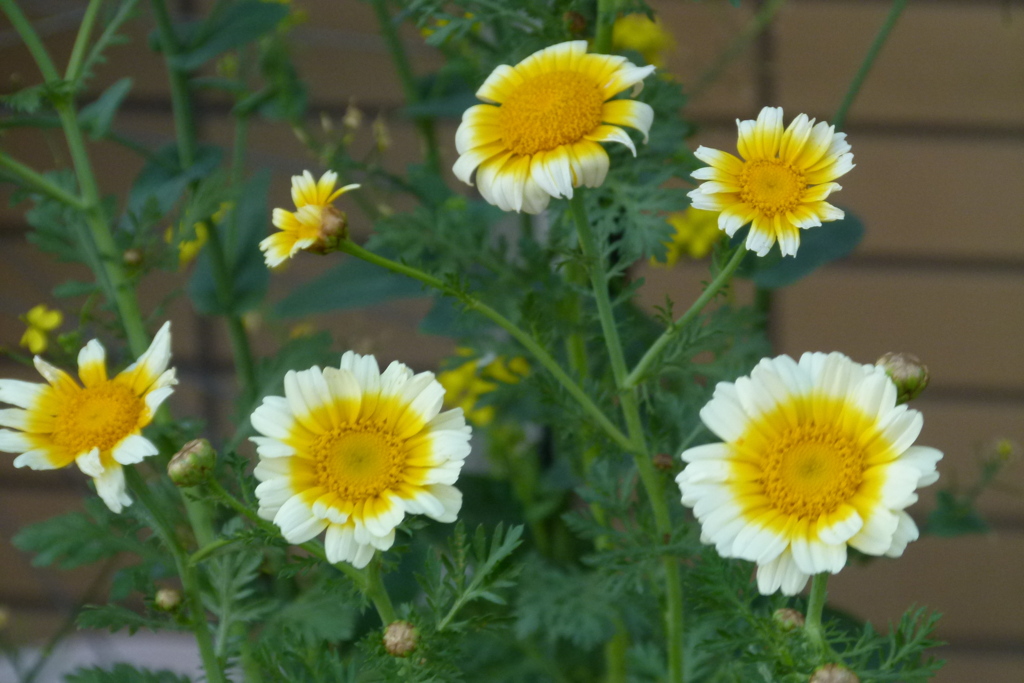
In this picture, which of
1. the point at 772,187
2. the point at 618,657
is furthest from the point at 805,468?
the point at 618,657

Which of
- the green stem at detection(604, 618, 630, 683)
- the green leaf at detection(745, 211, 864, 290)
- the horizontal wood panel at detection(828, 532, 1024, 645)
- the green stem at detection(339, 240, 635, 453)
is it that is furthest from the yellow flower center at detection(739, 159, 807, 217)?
the horizontal wood panel at detection(828, 532, 1024, 645)

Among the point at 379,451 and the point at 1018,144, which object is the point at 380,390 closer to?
the point at 379,451

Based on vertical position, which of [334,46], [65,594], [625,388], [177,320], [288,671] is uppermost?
[334,46]

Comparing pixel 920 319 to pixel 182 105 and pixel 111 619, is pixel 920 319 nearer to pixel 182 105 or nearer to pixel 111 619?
pixel 182 105

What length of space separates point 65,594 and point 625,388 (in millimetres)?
1005

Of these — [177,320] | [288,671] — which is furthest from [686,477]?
[177,320]

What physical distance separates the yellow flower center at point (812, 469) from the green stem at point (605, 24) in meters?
0.23

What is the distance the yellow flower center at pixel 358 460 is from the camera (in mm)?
322

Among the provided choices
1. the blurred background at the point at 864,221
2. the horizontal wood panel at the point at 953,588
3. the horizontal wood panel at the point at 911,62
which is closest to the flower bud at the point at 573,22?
the blurred background at the point at 864,221

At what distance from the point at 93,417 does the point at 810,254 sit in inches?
16.3

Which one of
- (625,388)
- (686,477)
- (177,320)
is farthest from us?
(177,320)

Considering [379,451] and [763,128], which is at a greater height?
[763,128]

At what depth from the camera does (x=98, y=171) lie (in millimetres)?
993

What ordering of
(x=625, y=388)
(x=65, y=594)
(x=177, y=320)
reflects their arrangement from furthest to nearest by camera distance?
(x=65, y=594), (x=177, y=320), (x=625, y=388)
